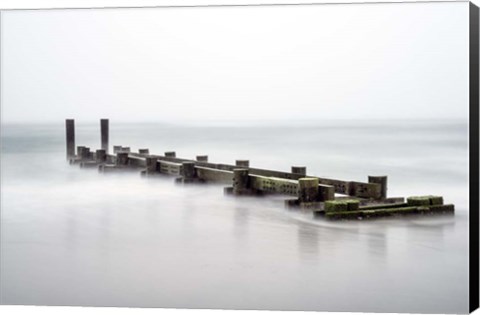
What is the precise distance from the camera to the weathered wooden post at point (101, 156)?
8.97 meters

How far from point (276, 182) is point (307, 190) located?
0.27 meters

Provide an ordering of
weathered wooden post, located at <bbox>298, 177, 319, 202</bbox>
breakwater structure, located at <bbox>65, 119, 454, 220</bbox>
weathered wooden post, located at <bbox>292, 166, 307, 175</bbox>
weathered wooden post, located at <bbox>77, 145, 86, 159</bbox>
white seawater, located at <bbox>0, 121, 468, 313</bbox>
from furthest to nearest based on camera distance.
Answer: weathered wooden post, located at <bbox>77, 145, 86, 159</bbox> < weathered wooden post, located at <bbox>292, 166, 307, 175</bbox> < weathered wooden post, located at <bbox>298, 177, 319, 202</bbox> < breakwater structure, located at <bbox>65, 119, 454, 220</bbox> < white seawater, located at <bbox>0, 121, 468, 313</bbox>

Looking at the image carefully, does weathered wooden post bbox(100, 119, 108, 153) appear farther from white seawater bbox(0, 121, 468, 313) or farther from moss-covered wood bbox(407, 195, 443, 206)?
moss-covered wood bbox(407, 195, 443, 206)

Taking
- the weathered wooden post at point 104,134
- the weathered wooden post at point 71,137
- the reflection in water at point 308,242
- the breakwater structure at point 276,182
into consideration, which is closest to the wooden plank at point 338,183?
the breakwater structure at point 276,182

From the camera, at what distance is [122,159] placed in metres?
8.98

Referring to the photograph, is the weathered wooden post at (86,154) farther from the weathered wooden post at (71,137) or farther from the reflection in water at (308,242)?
the reflection in water at (308,242)

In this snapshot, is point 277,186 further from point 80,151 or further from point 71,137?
point 71,137

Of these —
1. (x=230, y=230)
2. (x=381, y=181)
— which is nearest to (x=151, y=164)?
(x=230, y=230)

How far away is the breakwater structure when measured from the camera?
27.4 ft

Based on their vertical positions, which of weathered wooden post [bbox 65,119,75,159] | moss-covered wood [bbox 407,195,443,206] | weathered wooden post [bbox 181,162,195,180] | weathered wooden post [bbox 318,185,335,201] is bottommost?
moss-covered wood [bbox 407,195,443,206]

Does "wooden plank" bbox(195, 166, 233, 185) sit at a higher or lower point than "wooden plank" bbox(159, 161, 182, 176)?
→ lower

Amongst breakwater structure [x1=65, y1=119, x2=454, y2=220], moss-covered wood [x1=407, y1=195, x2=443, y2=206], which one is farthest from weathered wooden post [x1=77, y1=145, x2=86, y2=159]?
moss-covered wood [x1=407, y1=195, x2=443, y2=206]

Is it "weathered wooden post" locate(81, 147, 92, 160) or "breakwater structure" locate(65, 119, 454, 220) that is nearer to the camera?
"breakwater structure" locate(65, 119, 454, 220)

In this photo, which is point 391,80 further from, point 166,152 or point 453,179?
point 166,152
